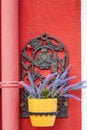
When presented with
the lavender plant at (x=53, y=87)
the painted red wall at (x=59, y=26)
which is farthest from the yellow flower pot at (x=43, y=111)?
the painted red wall at (x=59, y=26)

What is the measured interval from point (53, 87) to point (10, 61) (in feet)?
0.84

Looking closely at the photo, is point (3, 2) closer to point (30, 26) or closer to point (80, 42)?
point (30, 26)

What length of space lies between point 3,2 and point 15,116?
586 mm

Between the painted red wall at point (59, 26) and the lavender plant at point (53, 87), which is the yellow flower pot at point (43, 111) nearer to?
the lavender plant at point (53, 87)

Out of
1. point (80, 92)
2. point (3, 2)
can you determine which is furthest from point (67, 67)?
point (3, 2)

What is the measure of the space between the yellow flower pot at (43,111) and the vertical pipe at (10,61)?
12cm

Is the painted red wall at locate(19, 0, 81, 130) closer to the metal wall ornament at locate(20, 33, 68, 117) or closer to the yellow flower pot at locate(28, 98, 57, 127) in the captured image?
the metal wall ornament at locate(20, 33, 68, 117)

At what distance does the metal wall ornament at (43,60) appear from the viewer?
2.40m

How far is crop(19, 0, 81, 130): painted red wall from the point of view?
240 cm

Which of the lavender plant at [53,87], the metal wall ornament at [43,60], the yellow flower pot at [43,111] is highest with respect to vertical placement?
the metal wall ornament at [43,60]

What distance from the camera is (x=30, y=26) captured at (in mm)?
2453

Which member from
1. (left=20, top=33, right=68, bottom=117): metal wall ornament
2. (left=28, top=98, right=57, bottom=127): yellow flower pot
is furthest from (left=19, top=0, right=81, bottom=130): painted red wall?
(left=28, top=98, right=57, bottom=127): yellow flower pot

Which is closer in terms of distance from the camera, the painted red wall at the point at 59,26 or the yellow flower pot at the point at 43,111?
the yellow flower pot at the point at 43,111

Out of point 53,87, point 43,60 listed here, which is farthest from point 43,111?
point 43,60
